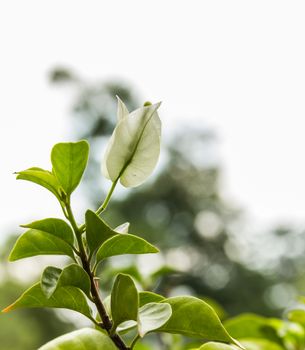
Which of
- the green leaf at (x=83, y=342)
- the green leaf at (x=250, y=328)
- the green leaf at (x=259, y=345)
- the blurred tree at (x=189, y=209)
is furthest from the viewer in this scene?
the blurred tree at (x=189, y=209)

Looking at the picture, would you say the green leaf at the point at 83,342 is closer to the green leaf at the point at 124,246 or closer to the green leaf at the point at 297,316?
the green leaf at the point at 124,246

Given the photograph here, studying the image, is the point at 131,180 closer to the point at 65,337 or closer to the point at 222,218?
the point at 65,337

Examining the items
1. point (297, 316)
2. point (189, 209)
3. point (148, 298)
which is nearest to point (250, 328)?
point (297, 316)

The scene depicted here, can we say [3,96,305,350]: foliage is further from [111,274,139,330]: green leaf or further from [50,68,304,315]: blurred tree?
[50,68,304,315]: blurred tree

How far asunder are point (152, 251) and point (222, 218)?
15.9 meters

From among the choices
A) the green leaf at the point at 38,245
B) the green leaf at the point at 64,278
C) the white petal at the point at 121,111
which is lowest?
the green leaf at the point at 64,278

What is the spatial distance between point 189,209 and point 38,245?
16002 millimetres

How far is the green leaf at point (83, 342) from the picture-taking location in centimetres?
45

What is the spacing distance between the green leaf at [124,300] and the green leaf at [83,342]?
2 centimetres

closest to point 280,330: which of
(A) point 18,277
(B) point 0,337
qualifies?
(B) point 0,337

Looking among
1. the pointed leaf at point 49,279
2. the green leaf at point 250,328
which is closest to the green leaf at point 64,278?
the pointed leaf at point 49,279

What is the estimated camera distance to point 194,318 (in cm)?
52

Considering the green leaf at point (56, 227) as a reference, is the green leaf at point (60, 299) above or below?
below

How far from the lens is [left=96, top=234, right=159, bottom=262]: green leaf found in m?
0.52
